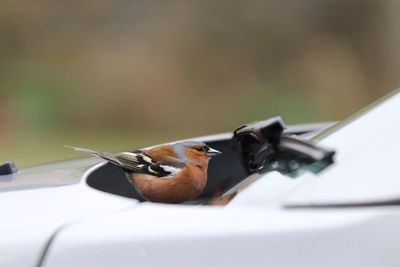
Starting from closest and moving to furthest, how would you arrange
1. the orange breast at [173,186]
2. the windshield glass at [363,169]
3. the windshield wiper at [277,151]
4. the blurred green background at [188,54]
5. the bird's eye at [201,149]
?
the windshield glass at [363,169] → the windshield wiper at [277,151] → the orange breast at [173,186] → the bird's eye at [201,149] → the blurred green background at [188,54]

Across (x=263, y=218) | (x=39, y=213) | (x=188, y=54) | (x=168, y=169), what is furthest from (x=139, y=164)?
(x=188, y=54)

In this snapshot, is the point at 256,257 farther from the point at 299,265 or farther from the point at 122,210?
the point at 122,210

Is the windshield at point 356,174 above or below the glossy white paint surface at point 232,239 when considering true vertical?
above

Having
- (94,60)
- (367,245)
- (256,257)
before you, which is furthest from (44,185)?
(94,60)

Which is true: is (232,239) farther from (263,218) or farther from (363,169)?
(363,169)

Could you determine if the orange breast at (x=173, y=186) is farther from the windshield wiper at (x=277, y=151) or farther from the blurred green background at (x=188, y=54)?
the blurred green background at (x=188, y=54)

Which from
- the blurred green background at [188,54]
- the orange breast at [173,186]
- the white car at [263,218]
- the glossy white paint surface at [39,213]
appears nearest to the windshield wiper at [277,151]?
the white car at [263,218]

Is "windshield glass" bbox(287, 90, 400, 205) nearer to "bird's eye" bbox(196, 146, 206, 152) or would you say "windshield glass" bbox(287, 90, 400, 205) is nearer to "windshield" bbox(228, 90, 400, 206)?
"windshield" bbox(228, 90, 400, 206)
